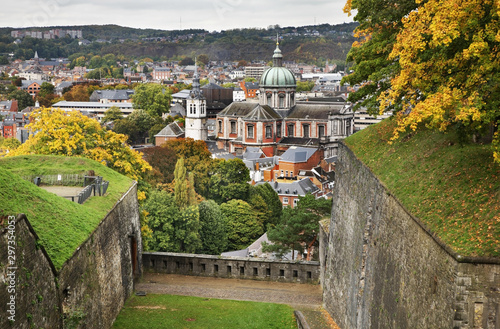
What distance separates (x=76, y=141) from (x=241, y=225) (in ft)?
75.6

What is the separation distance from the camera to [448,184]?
13656 mm

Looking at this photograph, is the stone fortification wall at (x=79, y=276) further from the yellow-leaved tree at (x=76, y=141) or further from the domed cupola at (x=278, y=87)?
the domed cupola at (x=278, y=87)

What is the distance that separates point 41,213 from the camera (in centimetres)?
1502

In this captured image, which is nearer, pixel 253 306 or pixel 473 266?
pixel 473 266

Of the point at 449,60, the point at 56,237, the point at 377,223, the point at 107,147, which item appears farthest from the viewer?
the point at 107,147

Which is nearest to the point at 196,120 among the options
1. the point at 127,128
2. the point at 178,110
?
the point at 127,128

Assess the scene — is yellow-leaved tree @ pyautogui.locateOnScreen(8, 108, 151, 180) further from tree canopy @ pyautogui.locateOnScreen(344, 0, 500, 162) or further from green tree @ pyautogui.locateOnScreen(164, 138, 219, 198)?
green tree @ pyautogui.locateOnScreen(164, 138, 219, 198)

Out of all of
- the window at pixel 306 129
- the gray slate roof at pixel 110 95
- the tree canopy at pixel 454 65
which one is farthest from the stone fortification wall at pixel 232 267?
the gray slate roof at pixel 110 95

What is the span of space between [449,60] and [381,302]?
508cm

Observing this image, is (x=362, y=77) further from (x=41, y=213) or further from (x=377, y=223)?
(x=41, y=213)

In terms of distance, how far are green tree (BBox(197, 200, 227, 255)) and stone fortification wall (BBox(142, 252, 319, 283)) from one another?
18126 mm

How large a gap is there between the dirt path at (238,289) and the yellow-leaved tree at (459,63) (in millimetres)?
10174

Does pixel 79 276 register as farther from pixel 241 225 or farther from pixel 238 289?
pixel 241 225

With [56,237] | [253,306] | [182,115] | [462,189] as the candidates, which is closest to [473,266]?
[462,189]
